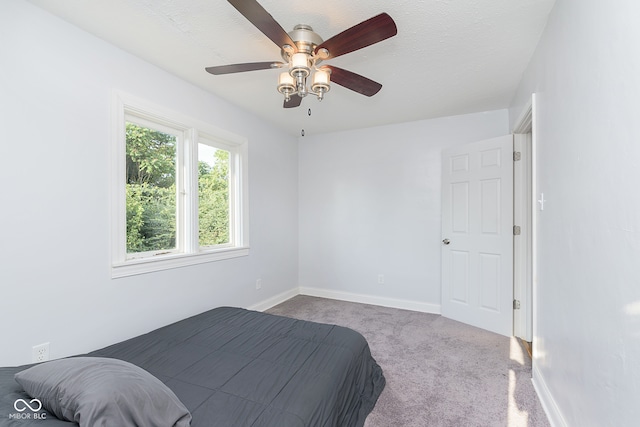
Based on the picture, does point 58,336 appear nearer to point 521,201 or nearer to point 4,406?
point 4,406

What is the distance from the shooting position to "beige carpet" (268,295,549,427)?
172 centimetres

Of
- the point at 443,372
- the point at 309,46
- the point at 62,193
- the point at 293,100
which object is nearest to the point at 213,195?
the point at 62,193

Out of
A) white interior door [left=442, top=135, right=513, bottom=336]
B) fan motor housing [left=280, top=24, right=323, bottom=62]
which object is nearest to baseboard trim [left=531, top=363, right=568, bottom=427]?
white interior door [left=442, top=135, right=513, bottom=336]

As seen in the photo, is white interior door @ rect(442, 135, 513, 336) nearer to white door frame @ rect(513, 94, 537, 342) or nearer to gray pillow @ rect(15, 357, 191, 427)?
white door frame @ rect(513, 94, 537, 342)

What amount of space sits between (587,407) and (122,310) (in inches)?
110

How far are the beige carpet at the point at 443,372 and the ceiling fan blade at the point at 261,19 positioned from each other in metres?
2.20

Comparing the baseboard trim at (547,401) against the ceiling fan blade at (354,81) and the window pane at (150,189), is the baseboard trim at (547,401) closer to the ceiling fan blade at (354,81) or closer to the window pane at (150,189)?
the ceiling fan blade at (354,81)

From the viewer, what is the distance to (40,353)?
1.72m

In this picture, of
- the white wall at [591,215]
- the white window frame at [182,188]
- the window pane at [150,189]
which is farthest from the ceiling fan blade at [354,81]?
the window pane at [150,189]

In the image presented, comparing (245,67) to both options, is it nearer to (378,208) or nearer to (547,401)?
(378,208)

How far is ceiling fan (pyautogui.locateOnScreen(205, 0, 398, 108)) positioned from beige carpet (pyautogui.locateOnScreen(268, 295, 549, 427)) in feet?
6.74

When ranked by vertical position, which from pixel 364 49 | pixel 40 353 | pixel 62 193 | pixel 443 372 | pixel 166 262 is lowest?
pixel 443 372

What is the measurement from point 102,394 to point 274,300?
10.1 ft

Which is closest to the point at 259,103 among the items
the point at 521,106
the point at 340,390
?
the point at 521,106
